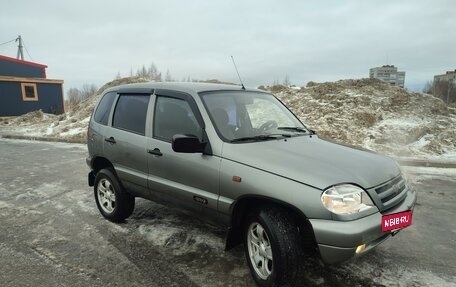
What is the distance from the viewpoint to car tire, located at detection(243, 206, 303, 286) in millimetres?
3035

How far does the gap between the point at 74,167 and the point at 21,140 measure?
8144mm

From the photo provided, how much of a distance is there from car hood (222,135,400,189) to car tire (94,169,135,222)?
2.08 metres

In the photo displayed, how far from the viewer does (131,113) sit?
4.79m

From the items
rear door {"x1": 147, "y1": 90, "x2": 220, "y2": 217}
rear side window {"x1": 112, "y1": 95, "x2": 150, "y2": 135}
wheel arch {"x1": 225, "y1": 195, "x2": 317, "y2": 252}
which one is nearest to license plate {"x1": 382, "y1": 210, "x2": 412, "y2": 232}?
wheel arch {"x1": 225, "y1": 195, "x2": 317, "y2": 252}

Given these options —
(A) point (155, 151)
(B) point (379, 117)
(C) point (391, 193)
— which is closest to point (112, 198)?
(A) point (155, 151)

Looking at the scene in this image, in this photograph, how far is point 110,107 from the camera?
17.1 ft

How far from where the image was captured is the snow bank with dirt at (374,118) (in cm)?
1045

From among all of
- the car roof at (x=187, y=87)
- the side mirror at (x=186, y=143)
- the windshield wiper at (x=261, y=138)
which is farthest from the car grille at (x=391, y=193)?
the car roof at (x=187, y=87)

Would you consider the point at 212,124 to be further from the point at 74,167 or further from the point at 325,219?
the point at 74,167

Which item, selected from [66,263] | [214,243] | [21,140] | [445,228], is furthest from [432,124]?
[21,140]

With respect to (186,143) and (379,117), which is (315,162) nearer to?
(186,143)

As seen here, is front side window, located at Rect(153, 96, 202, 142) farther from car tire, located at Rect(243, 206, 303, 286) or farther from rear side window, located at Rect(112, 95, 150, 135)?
car tire, located at Rect(243, 206, 303, 286)

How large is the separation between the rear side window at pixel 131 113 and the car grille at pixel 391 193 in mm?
2715

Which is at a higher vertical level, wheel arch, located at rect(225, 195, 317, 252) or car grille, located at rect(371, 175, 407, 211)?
car grille, located at rect(371, 175, 407, 211)
